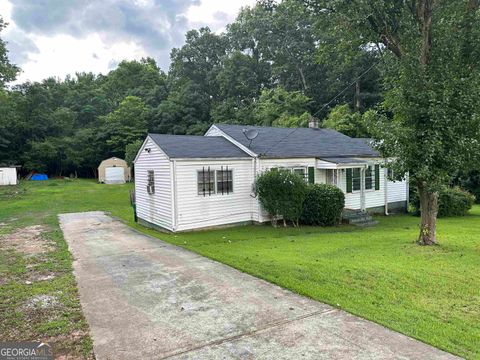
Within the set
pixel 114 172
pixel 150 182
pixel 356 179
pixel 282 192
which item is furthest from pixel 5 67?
pixel 356 179

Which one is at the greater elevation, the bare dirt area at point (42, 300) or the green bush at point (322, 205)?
the green bush at point (322, 205)

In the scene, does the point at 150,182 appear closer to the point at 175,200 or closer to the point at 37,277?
the point at 175,200

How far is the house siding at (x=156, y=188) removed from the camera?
12.1m

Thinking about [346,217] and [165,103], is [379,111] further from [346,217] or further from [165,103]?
[165,103]

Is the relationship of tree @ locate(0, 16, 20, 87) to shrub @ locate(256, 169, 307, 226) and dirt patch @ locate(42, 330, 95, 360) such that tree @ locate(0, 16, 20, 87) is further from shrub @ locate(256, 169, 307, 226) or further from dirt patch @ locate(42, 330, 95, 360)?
dirt patch @ locate(42, 330, 95, 360)

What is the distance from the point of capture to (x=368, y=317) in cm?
461

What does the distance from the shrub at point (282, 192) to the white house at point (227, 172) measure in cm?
65

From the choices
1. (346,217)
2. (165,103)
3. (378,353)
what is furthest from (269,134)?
(165,103)

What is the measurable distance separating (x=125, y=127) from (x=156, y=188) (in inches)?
1188

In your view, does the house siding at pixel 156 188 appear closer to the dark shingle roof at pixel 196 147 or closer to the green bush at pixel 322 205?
the dark shingle roof at pixel 196 147

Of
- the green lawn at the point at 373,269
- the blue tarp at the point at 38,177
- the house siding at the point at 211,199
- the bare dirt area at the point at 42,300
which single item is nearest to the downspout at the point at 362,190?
the green lawn at the point at 373,269

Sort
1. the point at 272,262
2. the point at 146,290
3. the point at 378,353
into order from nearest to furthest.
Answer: the point at 378,353 → the point at 146,290 → the point at 272,262

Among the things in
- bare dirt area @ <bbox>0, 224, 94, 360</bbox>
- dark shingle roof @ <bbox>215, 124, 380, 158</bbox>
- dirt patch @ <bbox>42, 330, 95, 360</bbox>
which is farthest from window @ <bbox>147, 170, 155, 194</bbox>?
dirt patch @ <bbox>42, 330, 95, 360</bbox>

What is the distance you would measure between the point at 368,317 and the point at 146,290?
356cm
